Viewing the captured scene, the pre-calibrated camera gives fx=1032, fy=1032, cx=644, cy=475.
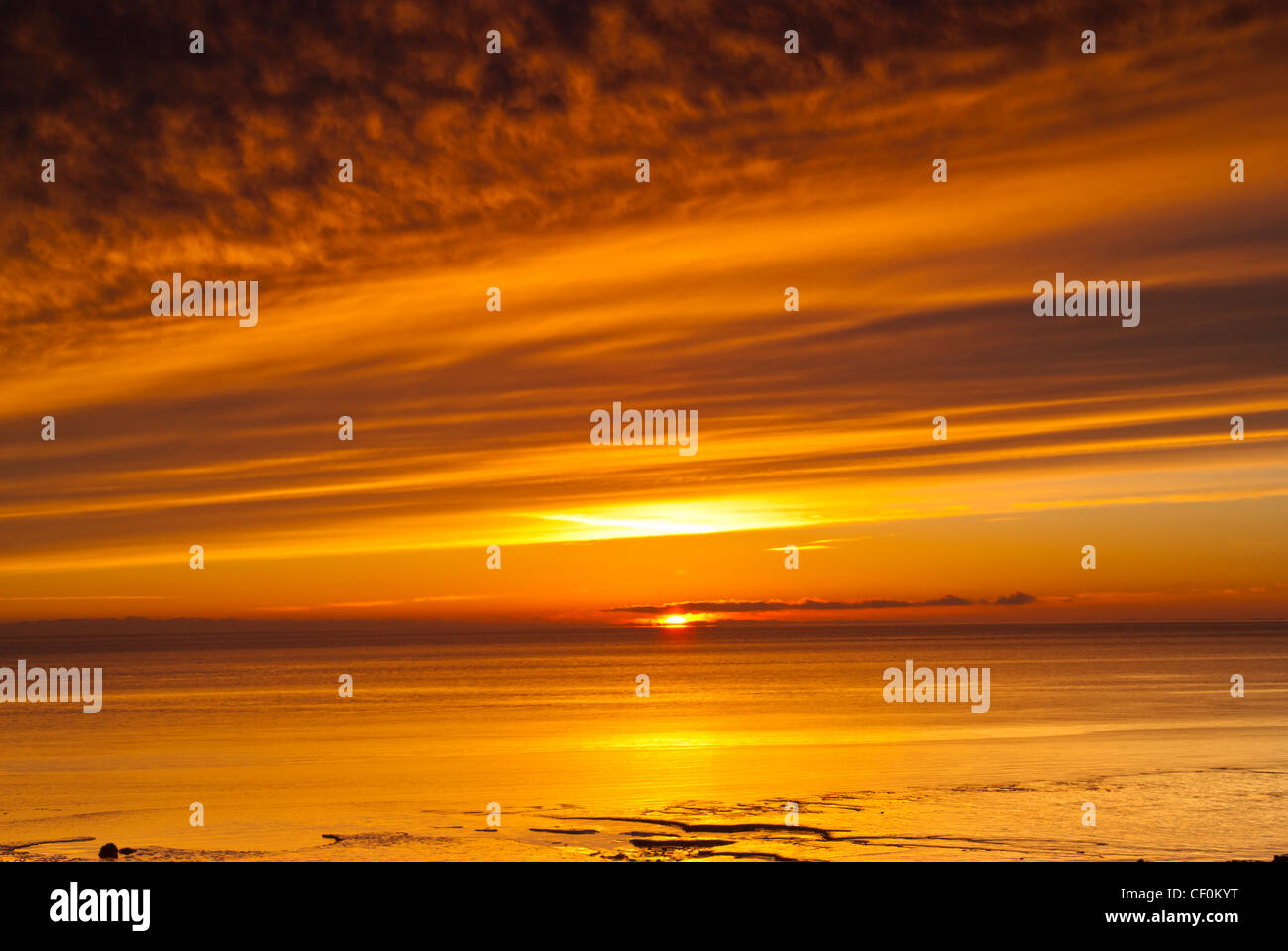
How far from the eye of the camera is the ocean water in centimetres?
2906

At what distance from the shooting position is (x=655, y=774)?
43.6 metres

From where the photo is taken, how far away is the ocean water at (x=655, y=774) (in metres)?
29.1

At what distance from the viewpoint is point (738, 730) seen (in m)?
62.9

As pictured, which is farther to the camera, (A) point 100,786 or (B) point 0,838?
(A) point 100,786

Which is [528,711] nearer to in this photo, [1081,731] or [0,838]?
[1081,731]
